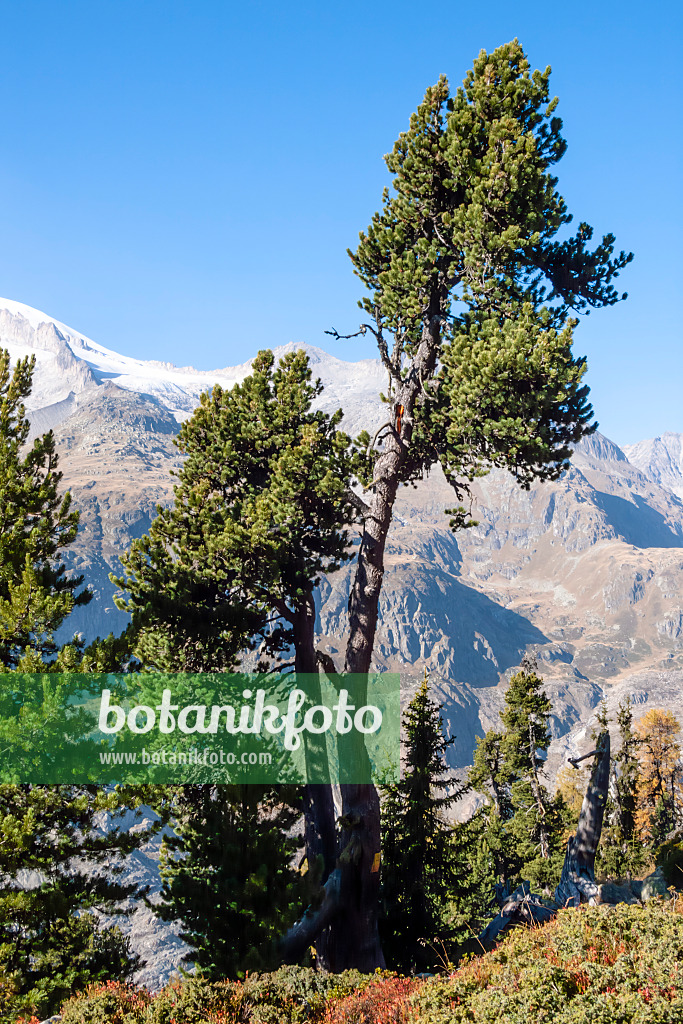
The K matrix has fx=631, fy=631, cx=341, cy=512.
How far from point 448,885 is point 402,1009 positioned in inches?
670

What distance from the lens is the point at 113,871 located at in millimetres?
15930

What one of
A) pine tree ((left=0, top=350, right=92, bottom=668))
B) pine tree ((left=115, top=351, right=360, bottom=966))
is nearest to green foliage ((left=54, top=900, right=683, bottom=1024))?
pine tree ((left=0, top=350, right=92, bottom=668))

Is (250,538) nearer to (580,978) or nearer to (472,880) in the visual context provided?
→ (580,978)

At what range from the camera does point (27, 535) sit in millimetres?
14102

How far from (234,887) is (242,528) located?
27.3ft

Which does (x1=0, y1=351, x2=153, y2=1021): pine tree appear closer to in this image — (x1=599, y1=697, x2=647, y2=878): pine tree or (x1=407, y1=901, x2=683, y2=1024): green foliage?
(x1=407, y1=901, x2=683, y2=1024): green foliage

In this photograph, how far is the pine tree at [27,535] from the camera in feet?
42.3

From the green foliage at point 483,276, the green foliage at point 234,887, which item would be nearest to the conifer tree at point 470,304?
the green foliage at point 483,276

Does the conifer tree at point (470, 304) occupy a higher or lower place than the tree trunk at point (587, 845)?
higher

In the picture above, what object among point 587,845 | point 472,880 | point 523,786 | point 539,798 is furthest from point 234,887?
point 523,786

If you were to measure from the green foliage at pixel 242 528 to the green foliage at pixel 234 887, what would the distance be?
4102mm

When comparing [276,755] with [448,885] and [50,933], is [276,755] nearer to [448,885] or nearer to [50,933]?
[50,933]

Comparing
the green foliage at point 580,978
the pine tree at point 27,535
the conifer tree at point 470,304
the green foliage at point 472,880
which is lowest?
the green foliage at point 472,880

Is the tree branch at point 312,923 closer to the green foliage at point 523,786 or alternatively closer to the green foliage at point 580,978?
the green foliage at point 580,978
